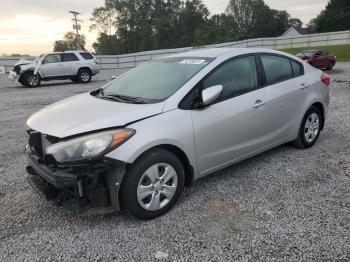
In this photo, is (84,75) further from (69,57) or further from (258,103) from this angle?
(258,103)

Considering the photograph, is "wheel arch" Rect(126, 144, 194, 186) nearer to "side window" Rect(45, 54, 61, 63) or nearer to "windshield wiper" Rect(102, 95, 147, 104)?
"windshield wiper" Rect(102, 95, 147, 104)

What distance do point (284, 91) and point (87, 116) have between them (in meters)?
2.69

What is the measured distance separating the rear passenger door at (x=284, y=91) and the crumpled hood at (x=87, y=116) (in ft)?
5.89

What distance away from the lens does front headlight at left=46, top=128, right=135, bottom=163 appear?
324 cm

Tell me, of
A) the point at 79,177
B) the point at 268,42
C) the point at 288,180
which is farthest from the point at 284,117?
the point at 268,42

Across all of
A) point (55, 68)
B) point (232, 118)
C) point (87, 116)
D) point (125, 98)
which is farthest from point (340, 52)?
point (87, 116)

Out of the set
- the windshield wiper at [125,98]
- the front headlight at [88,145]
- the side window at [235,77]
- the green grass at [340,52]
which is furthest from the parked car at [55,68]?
the green grass at [340,52]

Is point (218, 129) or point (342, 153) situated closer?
point (218, 129)

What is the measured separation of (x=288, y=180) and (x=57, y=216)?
2696 millimetres

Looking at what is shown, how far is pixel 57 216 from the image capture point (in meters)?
3.73

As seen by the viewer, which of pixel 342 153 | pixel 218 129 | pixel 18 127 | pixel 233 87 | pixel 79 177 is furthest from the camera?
pixel 18 127

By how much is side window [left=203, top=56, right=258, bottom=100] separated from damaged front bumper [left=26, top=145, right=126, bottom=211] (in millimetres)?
1433

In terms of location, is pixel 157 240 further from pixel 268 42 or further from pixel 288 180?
pixel 268 42

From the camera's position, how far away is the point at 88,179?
10.7 ft
